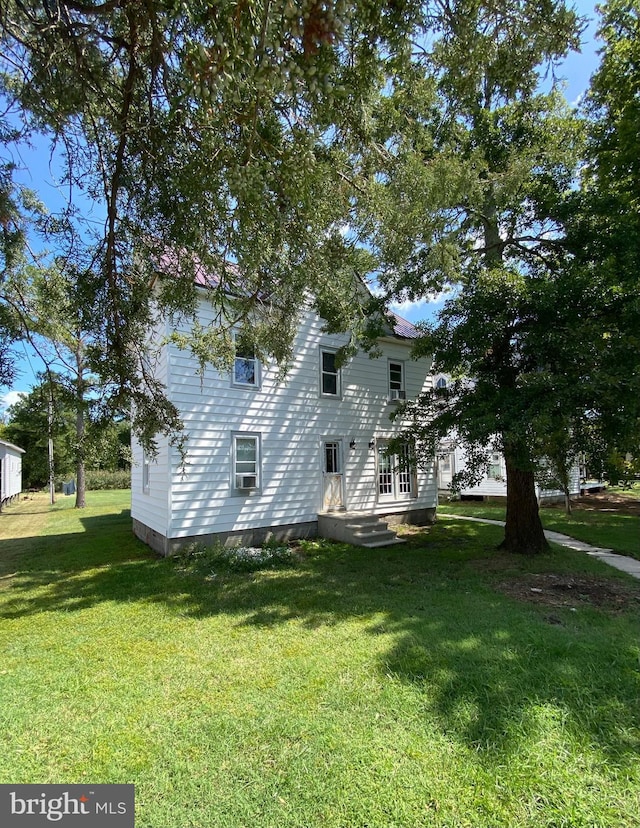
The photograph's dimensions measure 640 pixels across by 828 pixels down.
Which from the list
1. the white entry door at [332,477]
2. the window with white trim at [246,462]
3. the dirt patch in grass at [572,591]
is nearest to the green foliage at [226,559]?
the window with white trim at [246,462]

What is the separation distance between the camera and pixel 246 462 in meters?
10.2

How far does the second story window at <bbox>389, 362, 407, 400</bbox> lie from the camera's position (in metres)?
13.5

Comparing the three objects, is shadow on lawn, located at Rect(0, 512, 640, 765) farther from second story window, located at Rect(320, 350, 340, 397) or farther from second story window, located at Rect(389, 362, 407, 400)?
second story window, located at Rect(389, 362, 407, 400)

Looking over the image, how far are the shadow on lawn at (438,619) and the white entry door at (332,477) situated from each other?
1640mm

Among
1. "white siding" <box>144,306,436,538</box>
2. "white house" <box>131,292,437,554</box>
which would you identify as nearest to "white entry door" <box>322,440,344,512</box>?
"white house" <box>131,292,437,554</box>

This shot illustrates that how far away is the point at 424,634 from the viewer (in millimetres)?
4504

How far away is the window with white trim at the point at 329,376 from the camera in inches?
468

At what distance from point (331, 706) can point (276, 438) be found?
7.76m

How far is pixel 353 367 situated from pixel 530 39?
8889 millimetres

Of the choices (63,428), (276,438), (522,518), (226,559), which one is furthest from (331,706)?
(276,438)

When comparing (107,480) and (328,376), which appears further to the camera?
(107,480)

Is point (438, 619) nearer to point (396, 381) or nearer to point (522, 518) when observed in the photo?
point (522, 518)

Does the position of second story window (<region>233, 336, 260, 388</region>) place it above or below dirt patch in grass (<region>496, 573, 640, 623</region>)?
above

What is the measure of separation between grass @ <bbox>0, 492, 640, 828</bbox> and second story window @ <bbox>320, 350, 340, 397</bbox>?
20.9ft
